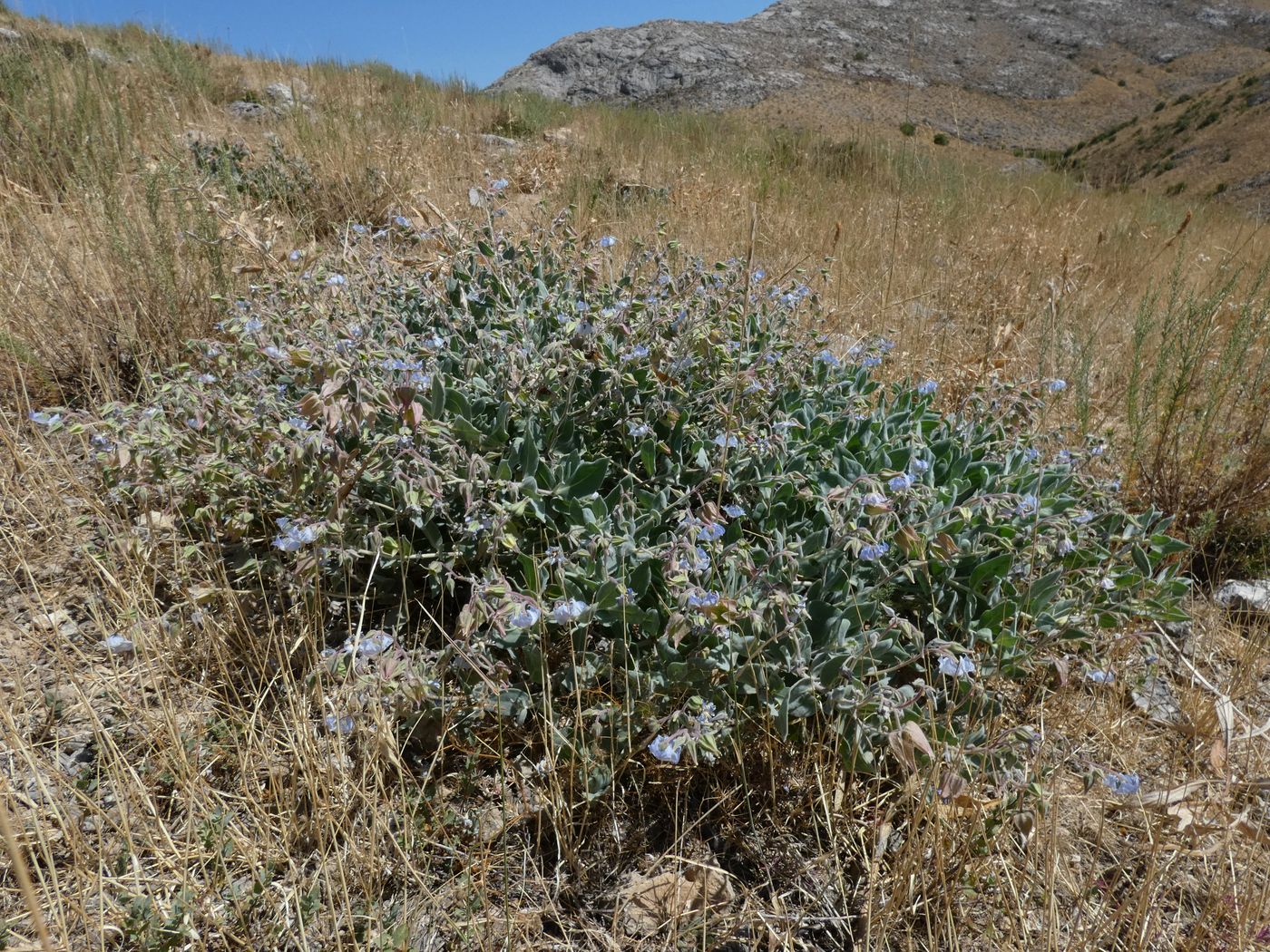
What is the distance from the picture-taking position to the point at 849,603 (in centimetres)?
183

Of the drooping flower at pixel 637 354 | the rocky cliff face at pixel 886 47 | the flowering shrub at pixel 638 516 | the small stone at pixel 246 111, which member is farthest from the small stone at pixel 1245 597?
the rocky cliff face at pixel 886 47

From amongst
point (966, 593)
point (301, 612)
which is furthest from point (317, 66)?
point (966, 593)

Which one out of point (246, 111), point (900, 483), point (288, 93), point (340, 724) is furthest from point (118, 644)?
point (288, 93)

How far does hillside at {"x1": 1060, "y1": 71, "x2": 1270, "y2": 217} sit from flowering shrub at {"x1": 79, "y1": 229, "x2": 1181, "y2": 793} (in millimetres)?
17507

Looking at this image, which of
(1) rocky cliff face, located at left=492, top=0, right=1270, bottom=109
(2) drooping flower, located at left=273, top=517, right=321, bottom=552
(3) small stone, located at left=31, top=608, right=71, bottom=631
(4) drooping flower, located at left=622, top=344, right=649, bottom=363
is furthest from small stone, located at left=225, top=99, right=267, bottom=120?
(1) rocky cliff face, located at left=492, top=0, right=1270, bottom=109

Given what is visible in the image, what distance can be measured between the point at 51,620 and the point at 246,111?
7.19 meters

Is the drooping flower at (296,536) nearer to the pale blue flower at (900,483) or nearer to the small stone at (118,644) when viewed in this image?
the small stone at (118,644)

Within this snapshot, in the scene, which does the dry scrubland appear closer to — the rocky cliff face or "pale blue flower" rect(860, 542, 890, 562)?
"pale blue flower" rect(860, 542, 890, 562)

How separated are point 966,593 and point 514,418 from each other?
1406 millimetres

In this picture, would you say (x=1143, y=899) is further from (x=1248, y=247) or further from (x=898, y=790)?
(x=1248, y=247)

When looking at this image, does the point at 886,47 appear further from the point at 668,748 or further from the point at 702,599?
the point at 668,748

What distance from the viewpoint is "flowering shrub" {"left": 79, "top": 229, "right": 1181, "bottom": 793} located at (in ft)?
5.62

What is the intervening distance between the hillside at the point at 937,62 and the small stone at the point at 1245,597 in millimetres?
24551

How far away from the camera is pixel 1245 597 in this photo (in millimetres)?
2727
